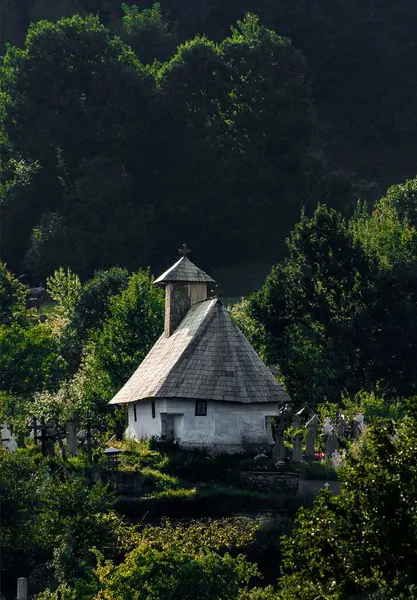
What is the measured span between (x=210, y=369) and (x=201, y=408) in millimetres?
1613

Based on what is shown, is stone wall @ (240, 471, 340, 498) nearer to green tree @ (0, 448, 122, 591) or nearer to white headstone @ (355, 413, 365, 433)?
green tree @ (0, 448, 122, 591)

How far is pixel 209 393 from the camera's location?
71250mm

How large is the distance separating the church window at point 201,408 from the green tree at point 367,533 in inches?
958

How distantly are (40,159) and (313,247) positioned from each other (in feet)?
124

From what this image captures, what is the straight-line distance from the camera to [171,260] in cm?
12588

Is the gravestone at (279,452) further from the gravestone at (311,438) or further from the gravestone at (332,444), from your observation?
the gravestone at (332,444)

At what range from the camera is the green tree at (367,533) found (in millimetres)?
44406

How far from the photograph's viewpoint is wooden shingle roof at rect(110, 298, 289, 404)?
234 ft

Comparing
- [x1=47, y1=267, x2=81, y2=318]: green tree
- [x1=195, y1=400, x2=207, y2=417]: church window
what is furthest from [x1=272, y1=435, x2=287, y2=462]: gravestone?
[x1=47, y1=267, x2=81, y2=318]: green tree

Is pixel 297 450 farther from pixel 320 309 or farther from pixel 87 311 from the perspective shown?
pixel 87 311

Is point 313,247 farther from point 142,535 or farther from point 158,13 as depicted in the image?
point 158,13

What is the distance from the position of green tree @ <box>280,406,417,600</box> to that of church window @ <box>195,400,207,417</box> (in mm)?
24331

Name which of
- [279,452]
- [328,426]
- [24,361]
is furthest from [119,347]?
[279,452]

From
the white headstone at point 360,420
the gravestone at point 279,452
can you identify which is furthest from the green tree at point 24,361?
the gravestone at point 279,452
